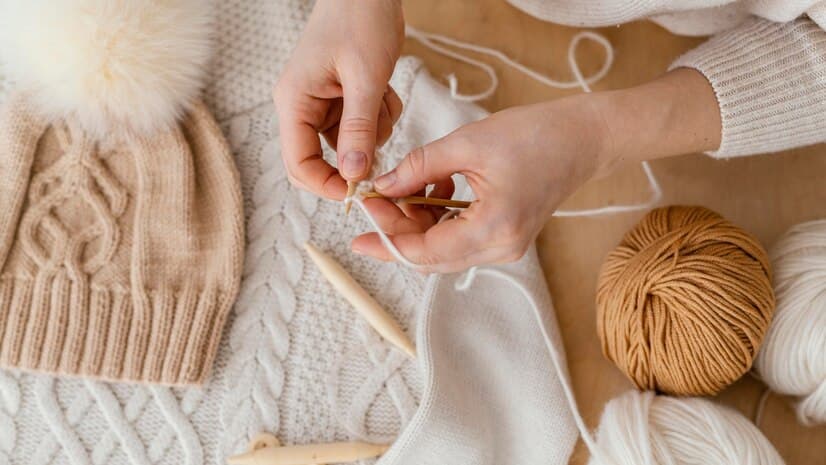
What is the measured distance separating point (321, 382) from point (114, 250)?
31 centimetres

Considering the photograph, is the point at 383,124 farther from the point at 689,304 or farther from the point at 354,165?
the point at 689,304

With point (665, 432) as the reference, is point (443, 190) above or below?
above

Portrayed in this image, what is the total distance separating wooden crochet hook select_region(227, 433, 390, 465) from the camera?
0.90m

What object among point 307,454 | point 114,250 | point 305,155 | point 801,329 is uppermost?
point 305,155

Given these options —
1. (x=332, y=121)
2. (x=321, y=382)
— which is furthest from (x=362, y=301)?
(x=332, y=121)

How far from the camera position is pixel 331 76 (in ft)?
2.49

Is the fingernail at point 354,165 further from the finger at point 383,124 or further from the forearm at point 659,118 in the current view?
the forearm at point 659,118

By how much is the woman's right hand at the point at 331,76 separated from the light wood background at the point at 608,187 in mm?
311

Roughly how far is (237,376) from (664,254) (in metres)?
0.53

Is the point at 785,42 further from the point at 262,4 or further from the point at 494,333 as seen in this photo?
the point at 262,4

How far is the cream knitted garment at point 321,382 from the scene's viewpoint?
36.4 inches

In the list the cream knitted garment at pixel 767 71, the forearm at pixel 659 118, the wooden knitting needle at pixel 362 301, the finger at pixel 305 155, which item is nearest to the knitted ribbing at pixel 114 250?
the wooden knitting needle at pixel 362 301

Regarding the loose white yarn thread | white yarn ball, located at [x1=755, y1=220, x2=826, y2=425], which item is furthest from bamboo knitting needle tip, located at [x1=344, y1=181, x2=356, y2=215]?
white yarn ball, located at [x1=755, y1=220, x2=826, y2=425]

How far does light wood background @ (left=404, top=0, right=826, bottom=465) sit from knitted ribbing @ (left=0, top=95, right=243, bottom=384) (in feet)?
1.21
